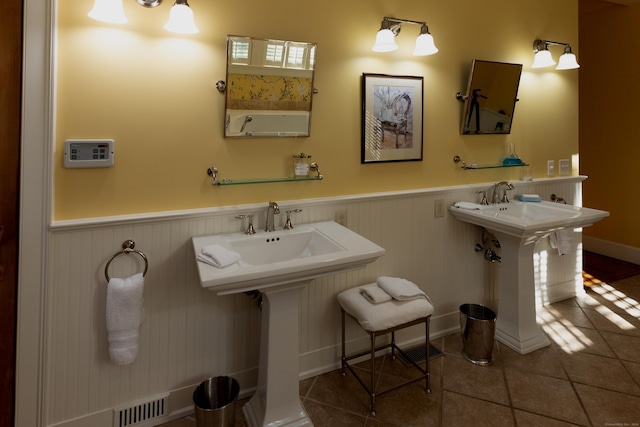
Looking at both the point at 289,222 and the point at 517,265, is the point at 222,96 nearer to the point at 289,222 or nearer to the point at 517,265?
the point at 289,222

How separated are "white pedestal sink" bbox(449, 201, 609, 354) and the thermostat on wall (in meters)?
2.03

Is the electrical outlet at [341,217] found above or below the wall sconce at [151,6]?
below

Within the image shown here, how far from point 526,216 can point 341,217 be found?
138cm

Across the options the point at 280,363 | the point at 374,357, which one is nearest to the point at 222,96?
the point at 280,363

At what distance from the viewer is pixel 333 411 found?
190cm

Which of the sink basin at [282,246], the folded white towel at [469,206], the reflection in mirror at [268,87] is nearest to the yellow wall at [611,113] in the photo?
the folded white towel at [469,206]

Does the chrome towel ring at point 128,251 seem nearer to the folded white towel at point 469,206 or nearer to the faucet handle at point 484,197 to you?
the folded white towel at point 469,206

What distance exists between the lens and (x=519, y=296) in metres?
2.38

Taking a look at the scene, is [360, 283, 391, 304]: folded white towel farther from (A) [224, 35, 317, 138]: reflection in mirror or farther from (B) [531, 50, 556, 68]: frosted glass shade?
(B) [531, 50, 556, 68]: frosted glass shade

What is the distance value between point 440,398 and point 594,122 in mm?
3803

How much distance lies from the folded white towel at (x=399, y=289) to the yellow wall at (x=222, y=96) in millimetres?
562

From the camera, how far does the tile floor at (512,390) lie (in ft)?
5.98

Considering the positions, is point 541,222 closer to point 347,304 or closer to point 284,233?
point 347,304

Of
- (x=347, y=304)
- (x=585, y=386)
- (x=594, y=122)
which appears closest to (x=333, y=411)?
(x=347, y=304)
